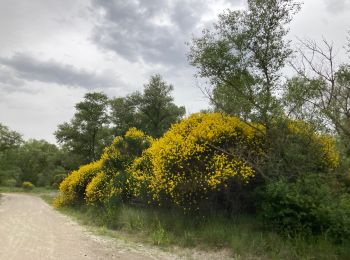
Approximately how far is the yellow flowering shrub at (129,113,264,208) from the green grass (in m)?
0.93

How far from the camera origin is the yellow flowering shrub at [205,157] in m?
11.7

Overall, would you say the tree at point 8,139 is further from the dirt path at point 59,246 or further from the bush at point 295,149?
the bush at point 295,149

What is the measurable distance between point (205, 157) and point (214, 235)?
2516 mm

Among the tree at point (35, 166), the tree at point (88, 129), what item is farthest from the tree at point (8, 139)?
the tree at point (88, 129)

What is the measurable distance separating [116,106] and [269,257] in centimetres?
3009

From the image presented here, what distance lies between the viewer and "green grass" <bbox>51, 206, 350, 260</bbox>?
29.5 feet

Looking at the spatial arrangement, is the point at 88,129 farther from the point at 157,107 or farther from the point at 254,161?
the point at 254,161

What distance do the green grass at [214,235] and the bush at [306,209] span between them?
0.37 metres

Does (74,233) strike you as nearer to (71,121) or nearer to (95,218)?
(95,218)

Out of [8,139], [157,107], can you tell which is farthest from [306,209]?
[8,139]

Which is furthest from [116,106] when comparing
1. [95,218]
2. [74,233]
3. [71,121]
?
[74,233]

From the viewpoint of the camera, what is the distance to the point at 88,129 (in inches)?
1721

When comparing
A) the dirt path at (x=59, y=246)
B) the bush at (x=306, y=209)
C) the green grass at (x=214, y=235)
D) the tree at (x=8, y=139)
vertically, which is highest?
the tree at (x=8, y=139)

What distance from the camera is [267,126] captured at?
484 inches
